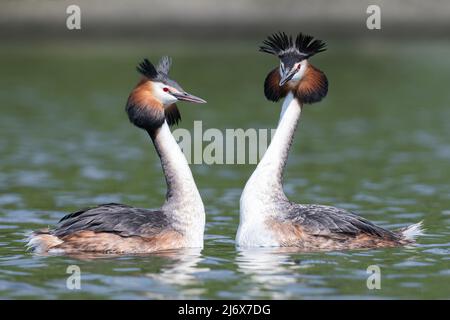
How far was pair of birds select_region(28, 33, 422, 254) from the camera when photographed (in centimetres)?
Answer: 1424

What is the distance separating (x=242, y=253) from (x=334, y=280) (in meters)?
1.97

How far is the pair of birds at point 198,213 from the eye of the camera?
561 inches

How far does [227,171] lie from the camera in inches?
924

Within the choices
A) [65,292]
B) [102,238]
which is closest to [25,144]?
[102,238]

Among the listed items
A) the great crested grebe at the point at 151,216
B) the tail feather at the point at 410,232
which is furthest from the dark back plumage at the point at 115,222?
the tail feather at the point at 410,232

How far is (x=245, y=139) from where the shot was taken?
29.4 metres

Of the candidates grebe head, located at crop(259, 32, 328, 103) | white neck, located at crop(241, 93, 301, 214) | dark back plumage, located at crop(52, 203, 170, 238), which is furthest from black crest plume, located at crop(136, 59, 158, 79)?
white neck, located at crop(241, 93, 301, 214)

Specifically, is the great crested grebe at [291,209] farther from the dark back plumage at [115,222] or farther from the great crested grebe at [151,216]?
the dark back plumage at [115,222]

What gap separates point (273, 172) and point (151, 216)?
175cm

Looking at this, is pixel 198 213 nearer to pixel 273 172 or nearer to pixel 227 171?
pixel 273 172

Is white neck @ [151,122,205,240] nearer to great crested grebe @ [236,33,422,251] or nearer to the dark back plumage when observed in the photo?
the dark back plumage

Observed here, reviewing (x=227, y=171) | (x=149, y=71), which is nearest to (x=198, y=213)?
(x=149, y=71)

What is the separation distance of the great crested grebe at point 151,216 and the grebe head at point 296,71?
124 centimetres

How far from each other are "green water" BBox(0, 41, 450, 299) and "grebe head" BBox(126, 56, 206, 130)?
5.81 feet
